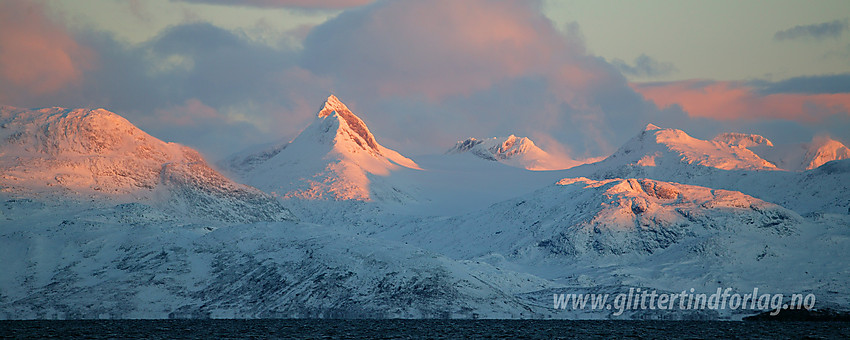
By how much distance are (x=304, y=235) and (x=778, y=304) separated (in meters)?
96.4

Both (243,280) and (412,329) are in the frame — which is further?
(243,280)

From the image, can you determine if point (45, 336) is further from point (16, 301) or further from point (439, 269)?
point (439, 269)

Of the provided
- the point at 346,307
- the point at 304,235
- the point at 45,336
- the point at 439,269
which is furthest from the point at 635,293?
the point at 45,336

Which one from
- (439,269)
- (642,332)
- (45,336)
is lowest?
(45,336)

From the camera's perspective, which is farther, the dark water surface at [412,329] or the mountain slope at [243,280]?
the mountain slope at [243,280]

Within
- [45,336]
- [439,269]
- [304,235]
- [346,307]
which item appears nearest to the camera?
[45,336]

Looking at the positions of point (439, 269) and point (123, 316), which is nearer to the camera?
Result: point (123, 316)

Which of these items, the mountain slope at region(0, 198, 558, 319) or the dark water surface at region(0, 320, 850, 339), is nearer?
the dark water surface at region(0, 320, 850, 339)

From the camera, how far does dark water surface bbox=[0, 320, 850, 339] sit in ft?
409

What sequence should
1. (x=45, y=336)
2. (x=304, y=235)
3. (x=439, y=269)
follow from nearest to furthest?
(x=45, y=336)
(x=439, y=269)
(x=304, y=235)

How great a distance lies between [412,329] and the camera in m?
137

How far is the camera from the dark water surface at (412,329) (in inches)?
4903

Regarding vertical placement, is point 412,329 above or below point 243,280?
below

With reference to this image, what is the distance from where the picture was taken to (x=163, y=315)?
168 metres
